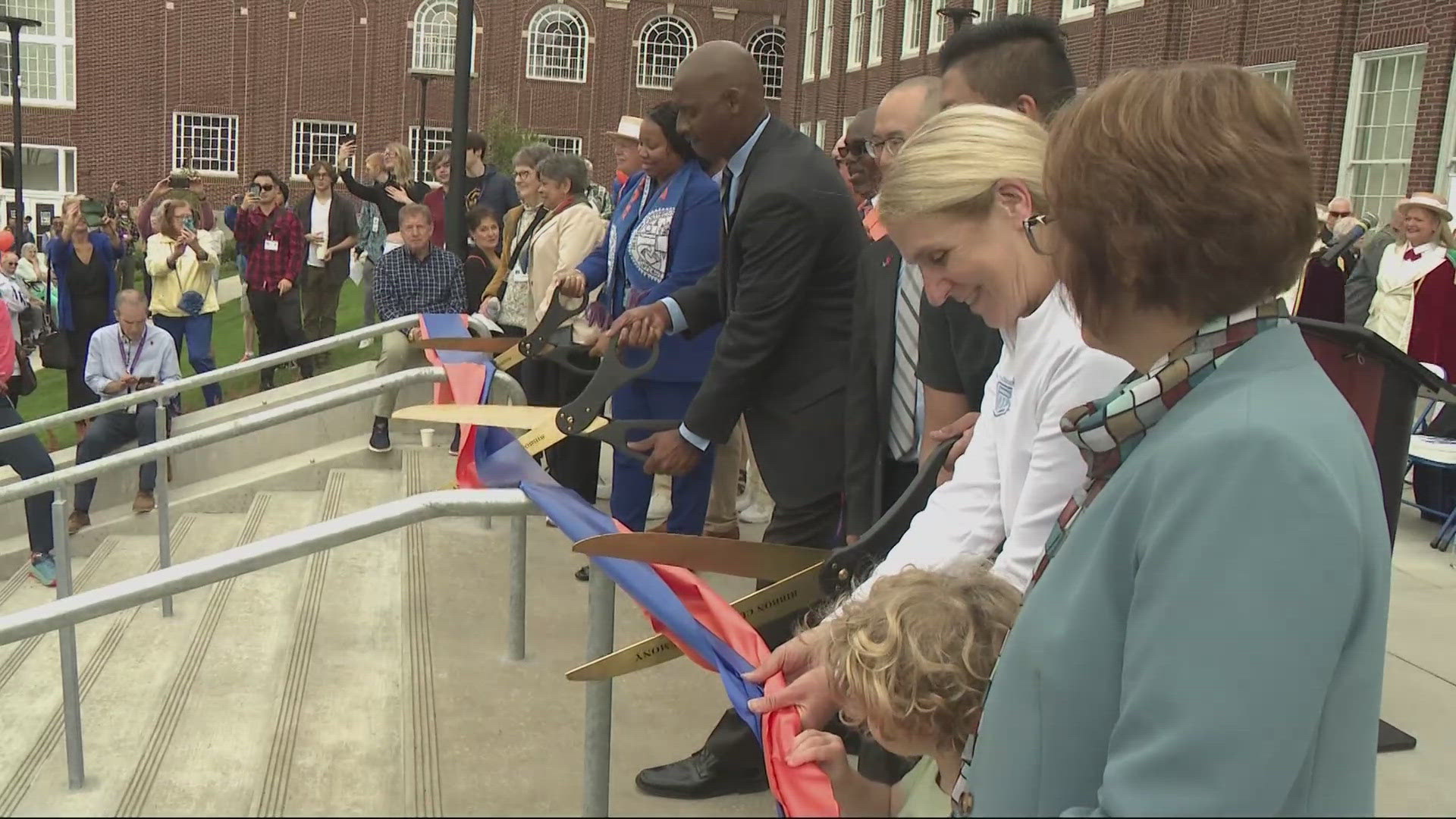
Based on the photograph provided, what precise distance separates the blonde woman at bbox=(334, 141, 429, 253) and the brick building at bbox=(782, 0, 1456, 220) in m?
6.94

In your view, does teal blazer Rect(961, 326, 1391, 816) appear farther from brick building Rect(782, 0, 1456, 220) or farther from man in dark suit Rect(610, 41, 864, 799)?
brick building Rect(782, 0, 1456, 220)

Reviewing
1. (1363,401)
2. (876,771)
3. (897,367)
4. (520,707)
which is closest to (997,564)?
(876,771)

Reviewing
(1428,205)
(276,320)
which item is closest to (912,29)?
(276,320)

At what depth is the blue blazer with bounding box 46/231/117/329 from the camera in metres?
12.0

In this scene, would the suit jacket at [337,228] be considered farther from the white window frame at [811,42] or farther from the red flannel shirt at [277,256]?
the white window frame at [811,42]

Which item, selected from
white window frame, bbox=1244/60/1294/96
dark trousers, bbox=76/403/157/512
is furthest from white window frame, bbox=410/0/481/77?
dark trousers, bbox=76/403/157/512

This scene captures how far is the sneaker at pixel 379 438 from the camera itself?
7.96 metres

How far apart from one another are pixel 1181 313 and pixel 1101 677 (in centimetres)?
36

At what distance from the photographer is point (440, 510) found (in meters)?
2.64

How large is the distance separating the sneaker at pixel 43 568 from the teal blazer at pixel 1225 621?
741cm

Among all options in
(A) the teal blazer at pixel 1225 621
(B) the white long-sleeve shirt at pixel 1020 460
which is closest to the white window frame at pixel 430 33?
(B) the white long-sleeve shirt at pixel 1020 460

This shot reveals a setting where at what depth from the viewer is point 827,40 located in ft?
112

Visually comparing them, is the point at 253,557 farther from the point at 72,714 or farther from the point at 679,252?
the point at 679,252

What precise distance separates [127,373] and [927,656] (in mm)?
8473
